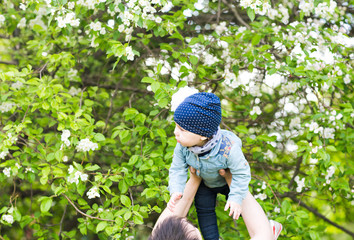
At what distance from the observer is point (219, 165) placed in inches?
83.2

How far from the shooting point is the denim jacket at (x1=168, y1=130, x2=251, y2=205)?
6.83ft

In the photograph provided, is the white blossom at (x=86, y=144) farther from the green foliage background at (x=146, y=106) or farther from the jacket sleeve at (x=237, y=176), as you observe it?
the jacket sleeve at (x=237, y=176)

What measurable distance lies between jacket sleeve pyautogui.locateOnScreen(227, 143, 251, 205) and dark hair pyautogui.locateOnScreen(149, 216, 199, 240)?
0.65 m

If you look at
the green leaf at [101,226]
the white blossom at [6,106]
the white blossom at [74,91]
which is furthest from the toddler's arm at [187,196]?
the white blossom at [74,91]

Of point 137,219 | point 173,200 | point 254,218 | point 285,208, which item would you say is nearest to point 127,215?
point 137,219

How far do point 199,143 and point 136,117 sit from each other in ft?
3.78

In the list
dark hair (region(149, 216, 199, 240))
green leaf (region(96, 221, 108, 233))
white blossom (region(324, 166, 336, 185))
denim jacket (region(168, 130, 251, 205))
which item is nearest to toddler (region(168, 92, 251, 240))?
denim jacket (region(168, 130, 251, 205))

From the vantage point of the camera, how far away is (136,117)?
3.18 metres

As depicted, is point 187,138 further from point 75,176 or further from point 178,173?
point 75,176

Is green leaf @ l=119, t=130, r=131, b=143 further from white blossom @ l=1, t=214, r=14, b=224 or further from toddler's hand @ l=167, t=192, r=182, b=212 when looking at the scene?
toddler's hand @ l=167, t=192, r=182, b=212

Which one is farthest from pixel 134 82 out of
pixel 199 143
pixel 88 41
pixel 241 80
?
pixel 199 143

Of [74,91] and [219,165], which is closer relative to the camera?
[219,165]

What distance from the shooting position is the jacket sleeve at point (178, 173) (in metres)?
2.23

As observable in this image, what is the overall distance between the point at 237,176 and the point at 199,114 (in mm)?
358
